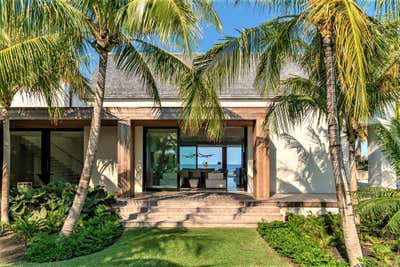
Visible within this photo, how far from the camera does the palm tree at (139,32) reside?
5.70 meters

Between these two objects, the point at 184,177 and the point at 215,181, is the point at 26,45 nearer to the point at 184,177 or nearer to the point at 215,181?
the point at 184,177

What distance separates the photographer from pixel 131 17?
581cm

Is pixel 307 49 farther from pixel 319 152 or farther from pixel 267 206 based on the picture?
pixel 319 152

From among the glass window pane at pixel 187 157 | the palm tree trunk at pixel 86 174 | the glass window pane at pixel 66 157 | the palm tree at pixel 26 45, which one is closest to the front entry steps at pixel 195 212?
the palm tree trunk at pixel 86 174

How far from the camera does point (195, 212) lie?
1068 cm

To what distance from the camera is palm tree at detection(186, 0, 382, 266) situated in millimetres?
5402

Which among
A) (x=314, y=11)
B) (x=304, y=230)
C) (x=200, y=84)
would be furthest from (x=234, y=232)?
(x=314, y=11)

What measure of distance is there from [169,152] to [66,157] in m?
4.70

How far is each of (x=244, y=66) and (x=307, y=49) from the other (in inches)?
65.6

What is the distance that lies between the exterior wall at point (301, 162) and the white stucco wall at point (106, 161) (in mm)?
6970

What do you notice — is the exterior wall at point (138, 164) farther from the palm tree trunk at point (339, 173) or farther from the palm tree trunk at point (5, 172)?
the palm tree trunk at point (339, 173)

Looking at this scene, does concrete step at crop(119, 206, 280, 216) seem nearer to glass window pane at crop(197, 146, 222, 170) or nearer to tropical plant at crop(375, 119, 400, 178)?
tropical plant at crop(375, 119, 400, 178)

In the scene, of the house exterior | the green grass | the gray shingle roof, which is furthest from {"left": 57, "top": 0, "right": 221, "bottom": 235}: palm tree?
the house exterior

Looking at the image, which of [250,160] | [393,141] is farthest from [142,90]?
[393,141]
